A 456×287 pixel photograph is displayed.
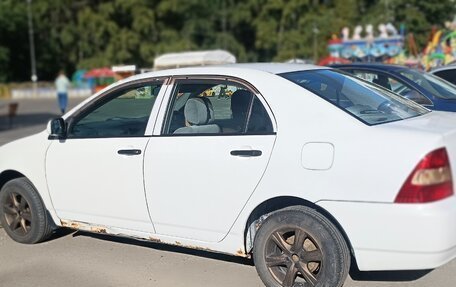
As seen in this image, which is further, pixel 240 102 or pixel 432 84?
pixel 432 84

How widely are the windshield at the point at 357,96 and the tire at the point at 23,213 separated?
2655 mm

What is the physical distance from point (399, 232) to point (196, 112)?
190 cm

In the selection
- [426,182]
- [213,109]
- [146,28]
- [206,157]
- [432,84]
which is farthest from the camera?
[146,28]

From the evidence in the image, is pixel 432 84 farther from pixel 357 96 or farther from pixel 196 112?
pixel 196 112

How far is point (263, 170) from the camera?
405cm

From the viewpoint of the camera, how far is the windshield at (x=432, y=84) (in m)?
7.67

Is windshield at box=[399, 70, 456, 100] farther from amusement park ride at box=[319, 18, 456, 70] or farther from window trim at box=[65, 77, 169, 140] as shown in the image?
amusement park ride at box=[319, 18, 456, 70]

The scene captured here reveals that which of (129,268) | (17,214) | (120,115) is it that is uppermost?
(120,115)

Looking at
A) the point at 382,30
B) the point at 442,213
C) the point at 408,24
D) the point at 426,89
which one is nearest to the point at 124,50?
the point at 408,24

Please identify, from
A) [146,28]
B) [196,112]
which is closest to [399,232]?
[196,112]

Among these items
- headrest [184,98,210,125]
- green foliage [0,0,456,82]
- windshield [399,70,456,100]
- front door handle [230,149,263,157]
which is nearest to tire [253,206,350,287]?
front door handle [230,149,263,157]

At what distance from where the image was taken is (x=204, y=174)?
4.32 m

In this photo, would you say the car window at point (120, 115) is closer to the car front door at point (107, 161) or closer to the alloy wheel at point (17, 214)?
the car front door at point (107, 161)

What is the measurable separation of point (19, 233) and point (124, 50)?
57648 millimetres
